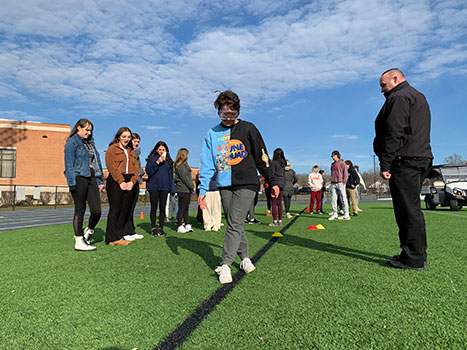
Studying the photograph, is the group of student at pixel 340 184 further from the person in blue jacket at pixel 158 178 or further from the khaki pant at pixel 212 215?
the person in blue jacket at pixel 158 178

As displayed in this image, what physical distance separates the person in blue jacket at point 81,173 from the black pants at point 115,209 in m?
0.28

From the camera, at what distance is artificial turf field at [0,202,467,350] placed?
1886mm

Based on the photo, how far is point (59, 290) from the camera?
2916 mm

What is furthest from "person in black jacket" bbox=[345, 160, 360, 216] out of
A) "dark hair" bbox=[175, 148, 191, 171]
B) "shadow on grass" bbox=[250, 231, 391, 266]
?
"dark hair" bbox=[175, 148, 191, 171]

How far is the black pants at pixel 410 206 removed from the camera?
11.1 ft

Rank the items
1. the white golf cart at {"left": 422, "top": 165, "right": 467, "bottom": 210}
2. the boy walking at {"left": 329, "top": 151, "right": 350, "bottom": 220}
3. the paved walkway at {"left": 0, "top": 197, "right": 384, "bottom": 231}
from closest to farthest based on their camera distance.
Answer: the paved walkway at {"left": 0, "top": 197, "right": 384, "bottom": 231} → the boy walking at {"left": 329, "top": 151, "right": 350, "bottom": 220} → the white golf cart at {"left": 422, "top": 165, "right": 467, "bottom": 210}

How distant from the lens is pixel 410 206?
3.43m

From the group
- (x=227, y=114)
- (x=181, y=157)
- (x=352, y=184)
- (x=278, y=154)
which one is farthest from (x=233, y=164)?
(x=352, y=184)

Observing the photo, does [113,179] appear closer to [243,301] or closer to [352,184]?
[243,301]

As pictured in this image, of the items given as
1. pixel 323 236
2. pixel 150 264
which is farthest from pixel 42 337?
pixel 323 236

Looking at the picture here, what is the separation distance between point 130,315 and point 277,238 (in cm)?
402

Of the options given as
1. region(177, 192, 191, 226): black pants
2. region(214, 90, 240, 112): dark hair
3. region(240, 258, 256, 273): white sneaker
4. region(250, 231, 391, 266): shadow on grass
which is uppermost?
region(214, 90, 240, 112): dark hair

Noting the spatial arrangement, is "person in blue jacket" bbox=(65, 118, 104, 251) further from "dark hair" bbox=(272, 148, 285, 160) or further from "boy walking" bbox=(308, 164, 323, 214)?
"boy walking" bbox=(308, 164, 323, 214)

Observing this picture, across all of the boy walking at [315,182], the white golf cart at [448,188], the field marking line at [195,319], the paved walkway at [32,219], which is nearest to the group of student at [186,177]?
the field marking line at [195,319]
